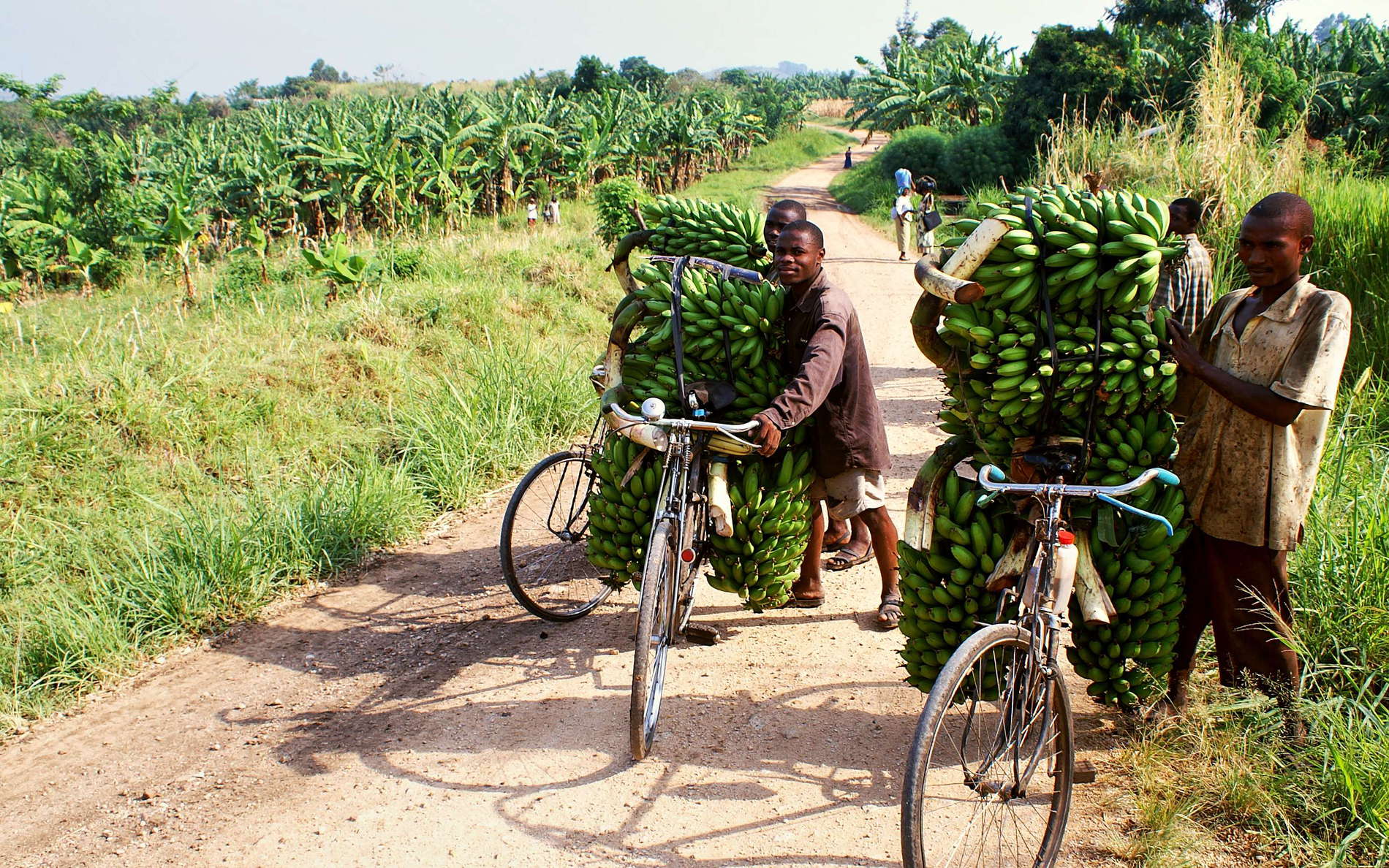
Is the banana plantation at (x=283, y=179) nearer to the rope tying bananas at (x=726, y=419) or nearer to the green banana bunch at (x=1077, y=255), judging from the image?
the rope tying bananas at (x=726, y=419)

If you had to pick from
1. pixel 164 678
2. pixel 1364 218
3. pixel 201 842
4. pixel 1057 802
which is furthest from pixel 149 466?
pixel 1364 218

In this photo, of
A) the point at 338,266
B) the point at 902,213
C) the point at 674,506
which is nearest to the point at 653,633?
the point at 674,506

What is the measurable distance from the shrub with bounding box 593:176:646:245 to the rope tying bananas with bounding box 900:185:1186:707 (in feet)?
34.8

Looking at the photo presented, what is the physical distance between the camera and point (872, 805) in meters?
Result: 3.56

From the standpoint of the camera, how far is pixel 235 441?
24.8ft

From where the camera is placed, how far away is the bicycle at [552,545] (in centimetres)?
514

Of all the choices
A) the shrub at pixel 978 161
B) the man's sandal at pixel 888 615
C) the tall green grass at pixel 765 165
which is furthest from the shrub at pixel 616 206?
the shrub at pixel 978 161

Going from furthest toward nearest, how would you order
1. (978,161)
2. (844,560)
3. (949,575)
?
(978,161), (844,560), (949,575)

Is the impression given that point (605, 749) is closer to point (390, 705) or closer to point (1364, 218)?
point (390, 705)

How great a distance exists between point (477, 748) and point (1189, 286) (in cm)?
461

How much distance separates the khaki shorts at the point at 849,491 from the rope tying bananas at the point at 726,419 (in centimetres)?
18

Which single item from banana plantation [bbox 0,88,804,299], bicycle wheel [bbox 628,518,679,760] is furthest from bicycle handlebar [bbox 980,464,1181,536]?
banana plantation [bbox 0,88,804,299]

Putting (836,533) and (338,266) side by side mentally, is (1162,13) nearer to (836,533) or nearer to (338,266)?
(338,266)

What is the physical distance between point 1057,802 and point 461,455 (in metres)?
5.29
